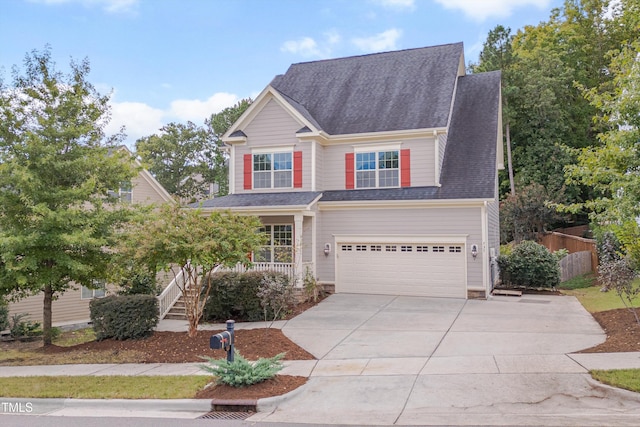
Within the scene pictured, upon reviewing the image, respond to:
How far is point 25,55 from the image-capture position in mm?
11922

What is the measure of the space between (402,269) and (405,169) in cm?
383

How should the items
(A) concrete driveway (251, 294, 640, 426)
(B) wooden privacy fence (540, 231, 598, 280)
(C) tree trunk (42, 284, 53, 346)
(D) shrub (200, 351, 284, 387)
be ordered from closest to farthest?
(A) concrete driveway (251, 294, 640, 426)
(D) shrub (200, 351, 284, 387)
(C) tree trunk (42, 284, 53, 346)
(B) wooden privacy fence (540, 231, 598, 280)

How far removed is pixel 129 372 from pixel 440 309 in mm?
9213

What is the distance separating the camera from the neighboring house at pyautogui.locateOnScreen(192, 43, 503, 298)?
16.7m

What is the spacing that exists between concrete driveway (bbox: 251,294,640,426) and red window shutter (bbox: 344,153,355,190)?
617cm

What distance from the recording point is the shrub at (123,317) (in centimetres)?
1193

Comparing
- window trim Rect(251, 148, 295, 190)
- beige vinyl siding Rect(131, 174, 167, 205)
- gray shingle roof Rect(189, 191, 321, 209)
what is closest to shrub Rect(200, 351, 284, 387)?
gray shingle roof Rect(189, 191, 321, 209)

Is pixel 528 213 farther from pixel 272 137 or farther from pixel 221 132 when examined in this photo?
pixel 221 132

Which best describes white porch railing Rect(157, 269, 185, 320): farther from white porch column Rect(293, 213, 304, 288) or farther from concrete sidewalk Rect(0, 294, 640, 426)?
white porch column Rect(293, 213, 304, 288)

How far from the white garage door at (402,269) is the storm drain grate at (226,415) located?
11.2m

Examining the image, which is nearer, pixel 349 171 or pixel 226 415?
pixel 226 415

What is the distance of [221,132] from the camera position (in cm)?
3672

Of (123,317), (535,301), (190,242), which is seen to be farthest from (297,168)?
(535,301)

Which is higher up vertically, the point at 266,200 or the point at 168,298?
the point at 266,200
